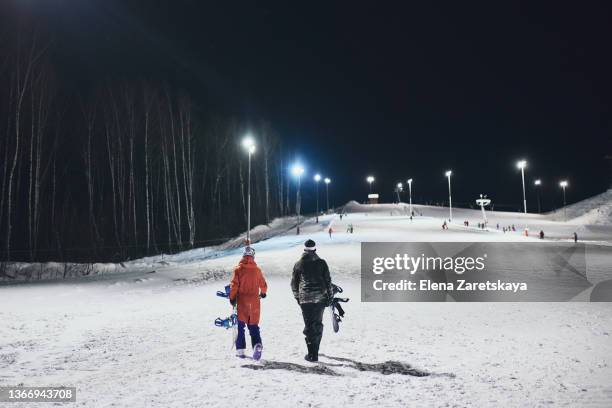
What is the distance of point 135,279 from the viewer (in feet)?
57.1

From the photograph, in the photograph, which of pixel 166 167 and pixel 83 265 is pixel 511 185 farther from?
pixel 83 265

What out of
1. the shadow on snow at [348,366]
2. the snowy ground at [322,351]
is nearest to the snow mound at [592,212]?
the snowy ground at [322,351]

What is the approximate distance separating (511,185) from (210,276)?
10502 centimetres

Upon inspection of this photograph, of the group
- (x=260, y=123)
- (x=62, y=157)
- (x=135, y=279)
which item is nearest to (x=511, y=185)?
(x=260, y=123)

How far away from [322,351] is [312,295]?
1.31 meters

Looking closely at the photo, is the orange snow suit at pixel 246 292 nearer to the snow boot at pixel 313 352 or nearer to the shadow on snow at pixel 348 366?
the shadow on snow at pixel 348 366

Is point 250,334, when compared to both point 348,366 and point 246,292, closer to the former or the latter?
point 246,292

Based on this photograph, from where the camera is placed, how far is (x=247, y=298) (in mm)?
6938

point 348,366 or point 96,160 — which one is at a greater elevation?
point 96,160

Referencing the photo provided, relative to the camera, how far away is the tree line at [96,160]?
25.9m

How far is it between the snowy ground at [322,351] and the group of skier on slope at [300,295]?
1.18 feet

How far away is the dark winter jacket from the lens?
22.4 feet

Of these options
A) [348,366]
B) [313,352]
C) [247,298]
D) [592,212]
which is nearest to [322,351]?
[313,352]

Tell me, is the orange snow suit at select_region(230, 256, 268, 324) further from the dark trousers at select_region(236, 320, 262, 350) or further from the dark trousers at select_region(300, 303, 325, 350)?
the dark trousers at select_region(300, 303, 325, 350)
